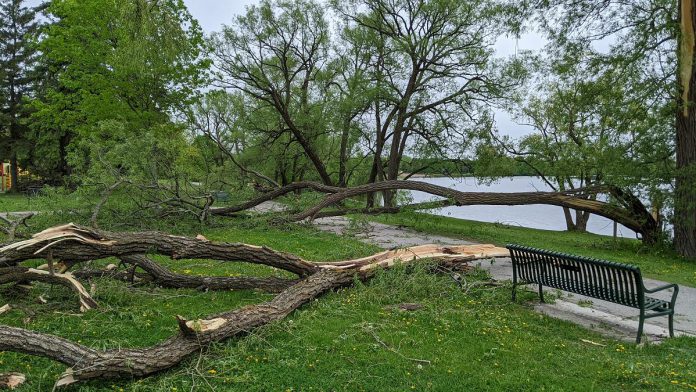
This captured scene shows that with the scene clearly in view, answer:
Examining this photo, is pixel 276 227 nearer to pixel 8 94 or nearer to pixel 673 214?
pixel 673 214

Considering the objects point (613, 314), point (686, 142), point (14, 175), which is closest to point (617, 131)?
point (686, 142)

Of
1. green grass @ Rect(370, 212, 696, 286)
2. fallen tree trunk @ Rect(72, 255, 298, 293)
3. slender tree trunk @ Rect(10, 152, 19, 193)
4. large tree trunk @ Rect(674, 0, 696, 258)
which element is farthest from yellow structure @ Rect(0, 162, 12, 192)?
large tree trunk @ Rect(674, 0, 696, 258)

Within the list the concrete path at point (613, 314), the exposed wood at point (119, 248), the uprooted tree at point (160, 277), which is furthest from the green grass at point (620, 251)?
the exposed wood at point (119, 248)

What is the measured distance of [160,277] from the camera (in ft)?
21.5

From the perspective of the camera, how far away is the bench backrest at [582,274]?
16.1 ft

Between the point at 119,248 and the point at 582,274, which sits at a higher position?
the point at 119,248

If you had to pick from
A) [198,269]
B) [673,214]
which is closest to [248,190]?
[198,269]

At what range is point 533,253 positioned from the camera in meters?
6.14

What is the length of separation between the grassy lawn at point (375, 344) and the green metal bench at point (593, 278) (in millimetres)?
363

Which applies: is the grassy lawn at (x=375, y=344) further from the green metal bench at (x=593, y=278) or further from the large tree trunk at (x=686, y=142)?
the large tree trunk at (x=686, y=142)

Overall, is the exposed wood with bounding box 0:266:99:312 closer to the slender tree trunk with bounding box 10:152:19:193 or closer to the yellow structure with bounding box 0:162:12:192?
the slender tree trunk with bounding box 10:152:19:193

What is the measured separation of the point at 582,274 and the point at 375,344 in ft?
8.75

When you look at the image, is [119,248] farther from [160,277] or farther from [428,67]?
[428,67]

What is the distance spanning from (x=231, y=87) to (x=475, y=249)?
52.4 ft
